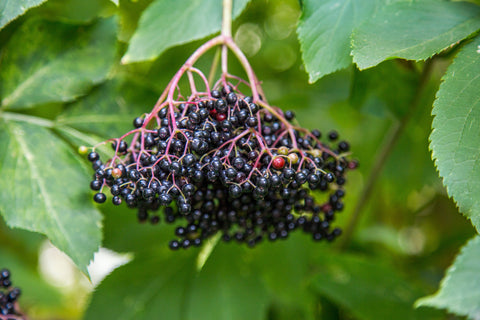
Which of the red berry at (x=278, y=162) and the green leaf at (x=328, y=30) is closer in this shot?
the red berry at (x=278, y=162)

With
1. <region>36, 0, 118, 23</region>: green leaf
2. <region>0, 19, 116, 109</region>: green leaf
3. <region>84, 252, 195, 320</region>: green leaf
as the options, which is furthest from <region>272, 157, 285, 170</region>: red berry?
<region>36, 0, 118, 23</region>: green leaf

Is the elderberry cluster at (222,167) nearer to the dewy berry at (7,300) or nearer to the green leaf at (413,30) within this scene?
the green leaf at (413,30)

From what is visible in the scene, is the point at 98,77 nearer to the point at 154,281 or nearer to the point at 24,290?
the point at 154,281

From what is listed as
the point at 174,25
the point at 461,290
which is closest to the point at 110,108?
the point at 174,25

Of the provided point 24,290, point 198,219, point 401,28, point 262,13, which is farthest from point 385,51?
point 24,290

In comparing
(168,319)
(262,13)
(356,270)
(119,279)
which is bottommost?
(356,270)

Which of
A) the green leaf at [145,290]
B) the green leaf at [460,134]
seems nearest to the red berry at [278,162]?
the green leaf at [460,134]
